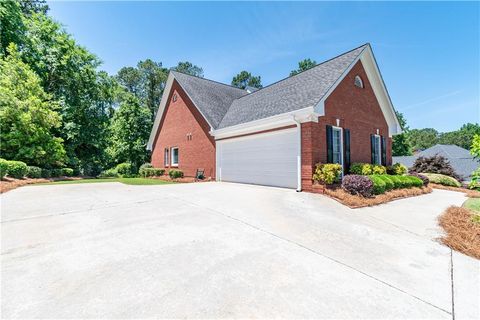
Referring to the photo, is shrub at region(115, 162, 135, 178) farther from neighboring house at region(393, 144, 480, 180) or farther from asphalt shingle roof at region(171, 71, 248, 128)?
neighboring house at region(393, 144, 480, 180)

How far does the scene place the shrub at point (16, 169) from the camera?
497 inches

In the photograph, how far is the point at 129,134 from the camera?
80.2 ft

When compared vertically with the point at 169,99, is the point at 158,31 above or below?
above

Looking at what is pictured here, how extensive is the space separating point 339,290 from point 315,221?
3.08 meters

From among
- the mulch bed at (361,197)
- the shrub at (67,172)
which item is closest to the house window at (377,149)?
the mulch bed at (361,197)

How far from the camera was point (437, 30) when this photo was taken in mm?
11266

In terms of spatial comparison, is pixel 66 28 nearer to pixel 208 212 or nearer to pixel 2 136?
pixel 2 136

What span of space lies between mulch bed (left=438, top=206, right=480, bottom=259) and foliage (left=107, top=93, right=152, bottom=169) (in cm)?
2566

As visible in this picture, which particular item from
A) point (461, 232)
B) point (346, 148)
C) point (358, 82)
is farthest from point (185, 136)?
point (461, 232)

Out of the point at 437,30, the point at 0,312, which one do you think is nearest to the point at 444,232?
the point at 0,312

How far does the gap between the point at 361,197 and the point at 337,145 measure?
363cm

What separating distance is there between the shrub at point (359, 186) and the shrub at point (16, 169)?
18094 mm

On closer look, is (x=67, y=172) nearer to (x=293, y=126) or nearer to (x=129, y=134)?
(x=129, y=134)

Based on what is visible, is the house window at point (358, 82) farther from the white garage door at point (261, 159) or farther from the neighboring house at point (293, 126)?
the white garage door at point (261, 159)
